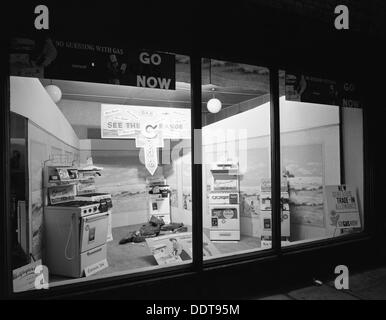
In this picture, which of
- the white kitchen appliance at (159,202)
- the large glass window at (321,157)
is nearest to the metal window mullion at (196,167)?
the large glass window at (321,157)

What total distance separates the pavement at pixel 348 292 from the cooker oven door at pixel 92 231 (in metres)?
2.48

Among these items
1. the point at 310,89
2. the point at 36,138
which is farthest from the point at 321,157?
the point at 36,138

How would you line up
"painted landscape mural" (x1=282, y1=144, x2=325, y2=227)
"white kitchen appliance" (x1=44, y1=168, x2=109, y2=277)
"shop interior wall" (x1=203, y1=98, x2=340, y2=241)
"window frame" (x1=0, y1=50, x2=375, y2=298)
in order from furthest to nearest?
"painted landscape mural" (x1=282, y1=144, x2=325, y2=227) → "shop interior wall" (x1=203, y1=98, x2=340, y2=241) → "white kitchen appliance" (x1=44, y1=168, x2=109, y2=277) → "window frame" (x1=0, y1=50, x2=375, y2=298)

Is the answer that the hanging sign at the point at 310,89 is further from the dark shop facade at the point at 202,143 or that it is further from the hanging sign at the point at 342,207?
the hanging sign at the point at 342,207

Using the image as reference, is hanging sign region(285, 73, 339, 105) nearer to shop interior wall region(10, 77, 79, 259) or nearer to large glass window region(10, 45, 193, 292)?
large glass window region(10, 45, 193, 292)

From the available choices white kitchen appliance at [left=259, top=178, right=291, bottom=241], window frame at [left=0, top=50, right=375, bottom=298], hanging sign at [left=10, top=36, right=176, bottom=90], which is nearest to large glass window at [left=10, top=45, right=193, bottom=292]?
hanging sign at [left=10, top=36, right=176, bottom=90]

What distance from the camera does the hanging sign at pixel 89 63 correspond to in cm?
273

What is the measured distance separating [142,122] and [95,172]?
161 cm

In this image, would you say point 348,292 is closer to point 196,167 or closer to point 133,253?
point 196,167

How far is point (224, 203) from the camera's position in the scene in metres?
6.80

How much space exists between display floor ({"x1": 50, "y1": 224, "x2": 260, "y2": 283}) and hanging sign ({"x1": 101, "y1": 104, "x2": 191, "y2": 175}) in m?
2.34

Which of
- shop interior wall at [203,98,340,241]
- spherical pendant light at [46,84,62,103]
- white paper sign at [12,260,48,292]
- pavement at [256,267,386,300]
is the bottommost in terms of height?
pavement at [256,267,386,300]

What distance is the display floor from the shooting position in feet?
15.3
